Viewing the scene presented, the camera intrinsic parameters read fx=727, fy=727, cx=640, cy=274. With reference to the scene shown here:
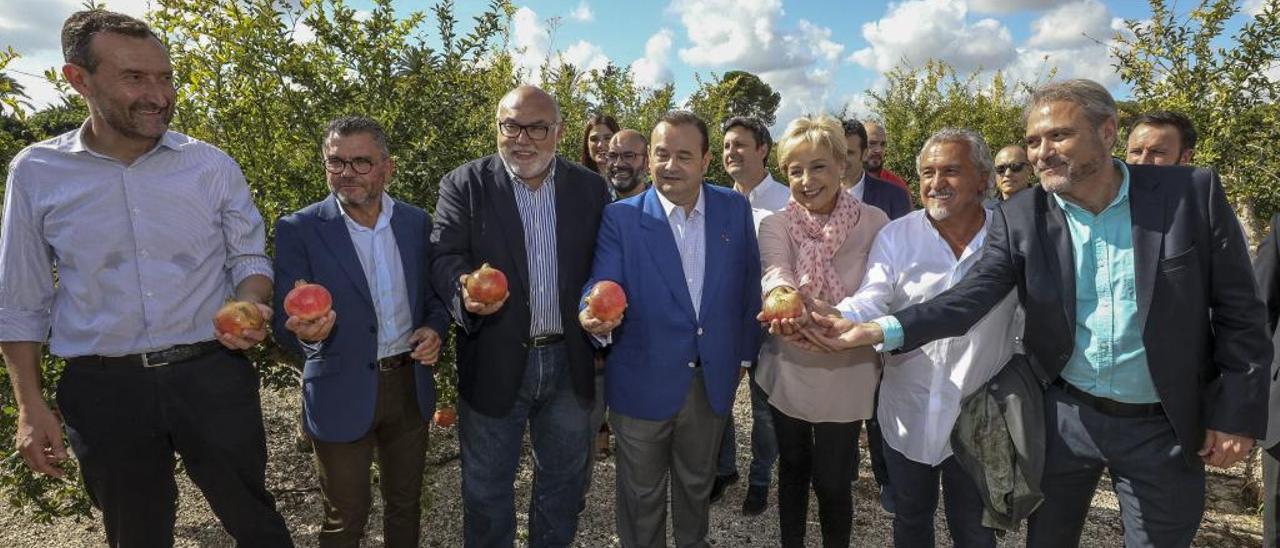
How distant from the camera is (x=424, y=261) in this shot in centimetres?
322

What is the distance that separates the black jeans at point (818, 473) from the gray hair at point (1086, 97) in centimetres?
162

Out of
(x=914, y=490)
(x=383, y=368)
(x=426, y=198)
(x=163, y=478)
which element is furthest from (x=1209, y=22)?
(x=163, y=478)

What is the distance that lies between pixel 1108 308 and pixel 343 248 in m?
2.92

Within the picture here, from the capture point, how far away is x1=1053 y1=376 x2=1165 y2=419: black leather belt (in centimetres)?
254

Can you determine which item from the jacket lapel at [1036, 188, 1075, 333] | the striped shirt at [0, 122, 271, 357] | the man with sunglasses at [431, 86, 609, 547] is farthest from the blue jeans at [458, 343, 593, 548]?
the jacket lapel at [1036, 188, 1075, 333]

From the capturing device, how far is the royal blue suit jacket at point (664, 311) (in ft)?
10.4

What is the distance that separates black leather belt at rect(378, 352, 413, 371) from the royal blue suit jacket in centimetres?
85

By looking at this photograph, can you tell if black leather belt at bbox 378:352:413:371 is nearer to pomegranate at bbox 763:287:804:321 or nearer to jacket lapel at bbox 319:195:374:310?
jacket lapel at bbox 319:195:374:310

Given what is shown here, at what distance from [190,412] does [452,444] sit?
3.13 meters

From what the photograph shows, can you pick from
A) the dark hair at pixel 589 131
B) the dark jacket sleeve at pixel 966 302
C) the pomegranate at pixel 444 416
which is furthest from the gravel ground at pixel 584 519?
the dark hair at pixel 589 131

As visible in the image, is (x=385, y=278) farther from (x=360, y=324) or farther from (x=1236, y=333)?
(x=1236, y=333)

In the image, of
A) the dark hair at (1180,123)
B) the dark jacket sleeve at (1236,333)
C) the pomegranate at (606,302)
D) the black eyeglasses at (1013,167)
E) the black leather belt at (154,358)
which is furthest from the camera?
the black eyeglasses at (1013,167)

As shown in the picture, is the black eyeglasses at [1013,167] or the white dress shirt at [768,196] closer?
the white dress shirt at [768,196]

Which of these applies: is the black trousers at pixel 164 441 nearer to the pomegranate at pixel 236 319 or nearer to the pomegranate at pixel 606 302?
the pomegranate at pixel 236 319
